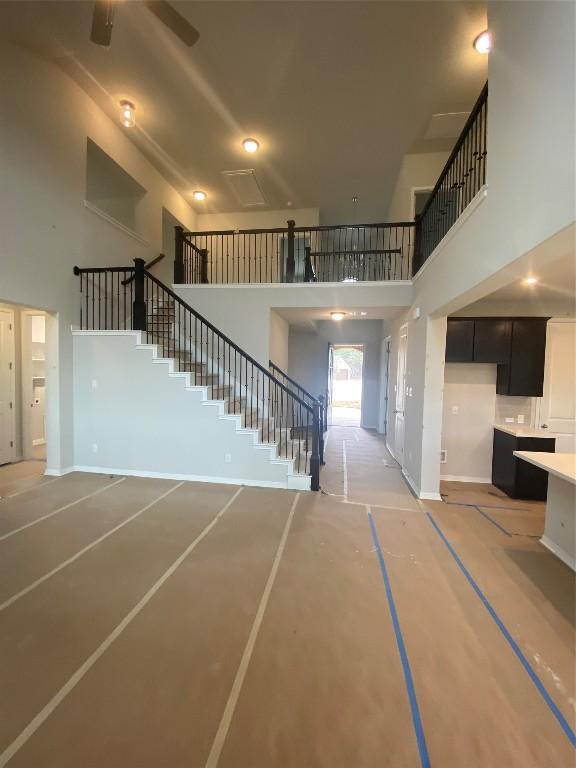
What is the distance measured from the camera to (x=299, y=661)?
5.54ft

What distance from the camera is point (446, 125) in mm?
4902

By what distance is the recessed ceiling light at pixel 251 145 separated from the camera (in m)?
5.32

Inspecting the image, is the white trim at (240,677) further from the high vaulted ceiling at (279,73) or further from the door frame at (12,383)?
the high vaulted ceiling at (279,73)

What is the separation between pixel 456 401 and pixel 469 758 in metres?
4.07

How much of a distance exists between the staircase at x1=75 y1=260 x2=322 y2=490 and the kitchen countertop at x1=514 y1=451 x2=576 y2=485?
7.39 ft

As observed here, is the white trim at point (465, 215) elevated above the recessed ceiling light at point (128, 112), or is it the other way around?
the recessed ceiling light at point (128, 112)

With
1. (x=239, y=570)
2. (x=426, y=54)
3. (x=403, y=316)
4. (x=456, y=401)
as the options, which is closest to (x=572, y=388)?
(x=456, y=401)

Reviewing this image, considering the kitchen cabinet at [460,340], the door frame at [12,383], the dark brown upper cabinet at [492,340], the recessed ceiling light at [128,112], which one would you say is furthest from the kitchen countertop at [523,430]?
the door frame at [12,383]

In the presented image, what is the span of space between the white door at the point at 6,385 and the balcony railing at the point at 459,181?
6.53m

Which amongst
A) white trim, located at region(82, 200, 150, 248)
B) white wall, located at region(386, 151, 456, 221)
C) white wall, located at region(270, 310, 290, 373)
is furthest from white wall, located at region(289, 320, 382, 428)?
white trim, located at region(82, 200, 150, 248)

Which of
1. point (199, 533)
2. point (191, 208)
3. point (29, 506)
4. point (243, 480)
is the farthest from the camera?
point (191, 208)

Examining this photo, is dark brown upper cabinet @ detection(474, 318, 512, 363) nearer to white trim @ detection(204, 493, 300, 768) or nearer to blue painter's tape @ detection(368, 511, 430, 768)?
blue painter's tape @ detection(368, 511, 430, 768)

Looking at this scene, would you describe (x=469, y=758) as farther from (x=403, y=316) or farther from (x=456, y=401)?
(x=403, y=316)

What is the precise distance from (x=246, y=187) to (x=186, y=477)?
19.5 feet
